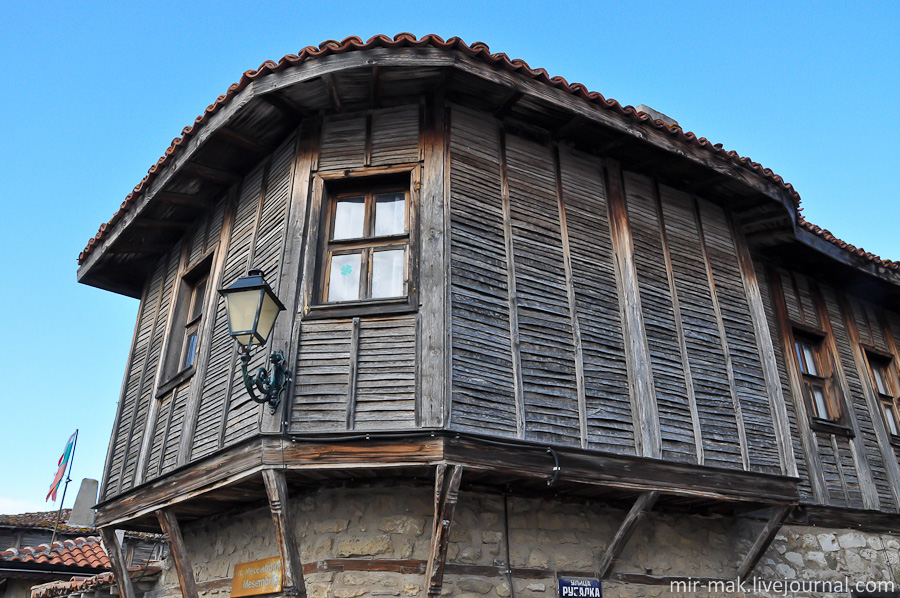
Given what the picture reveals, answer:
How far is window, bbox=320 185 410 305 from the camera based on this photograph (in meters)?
6.27

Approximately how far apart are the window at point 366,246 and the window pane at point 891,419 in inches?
300

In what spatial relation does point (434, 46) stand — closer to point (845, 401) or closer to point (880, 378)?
point (845, 401)

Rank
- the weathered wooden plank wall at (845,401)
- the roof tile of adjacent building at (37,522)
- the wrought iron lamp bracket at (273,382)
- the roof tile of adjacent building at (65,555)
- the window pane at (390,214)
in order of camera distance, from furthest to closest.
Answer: the roof tile of adjacent building at (37,522) < the roof tile of adjacent building at (65,555) < the weathered wooden plank wall at (845,401) < the window pane at (390,214) < the wrought iron lamp bracket at (273,382)

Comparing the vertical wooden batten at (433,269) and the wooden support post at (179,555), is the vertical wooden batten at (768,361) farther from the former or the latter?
the wooden support post at (179,555)

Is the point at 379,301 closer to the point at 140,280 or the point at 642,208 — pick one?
the point at 642,208

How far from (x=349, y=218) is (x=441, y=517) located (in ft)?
9.62

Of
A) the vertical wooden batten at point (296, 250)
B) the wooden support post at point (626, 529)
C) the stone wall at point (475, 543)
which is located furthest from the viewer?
the wooden support post at point (626, 529)

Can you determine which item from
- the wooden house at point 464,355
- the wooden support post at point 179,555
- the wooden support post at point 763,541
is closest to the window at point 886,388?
the wooden house at point 464,355

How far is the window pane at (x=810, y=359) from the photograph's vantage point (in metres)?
9.63

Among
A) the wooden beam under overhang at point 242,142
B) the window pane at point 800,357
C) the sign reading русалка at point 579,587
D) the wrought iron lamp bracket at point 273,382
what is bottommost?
the sign reading русалка at point 579,587

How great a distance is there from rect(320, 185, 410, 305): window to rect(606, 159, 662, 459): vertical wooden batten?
2255mm

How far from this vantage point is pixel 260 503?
635 centimetres

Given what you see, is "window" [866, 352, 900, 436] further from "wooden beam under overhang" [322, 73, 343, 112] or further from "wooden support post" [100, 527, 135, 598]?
"wooden support post" [100, 527, 135, 598]

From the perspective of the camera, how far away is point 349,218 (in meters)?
6.77
